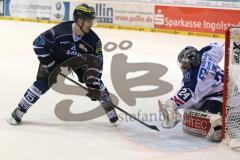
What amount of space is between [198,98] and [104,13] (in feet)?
17.1

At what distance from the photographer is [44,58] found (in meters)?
4.04

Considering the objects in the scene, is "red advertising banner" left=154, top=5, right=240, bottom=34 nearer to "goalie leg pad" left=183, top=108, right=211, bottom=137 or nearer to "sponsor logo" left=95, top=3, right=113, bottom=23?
"sponsor logo" left=95, top=3, right=113, bottom=23

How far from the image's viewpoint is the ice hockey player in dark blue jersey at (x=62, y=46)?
4.00 m

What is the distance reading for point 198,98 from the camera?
3.96 meters

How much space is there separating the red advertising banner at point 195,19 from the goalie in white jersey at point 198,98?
401 cm

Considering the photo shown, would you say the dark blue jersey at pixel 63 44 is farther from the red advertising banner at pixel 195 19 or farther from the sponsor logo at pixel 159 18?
the sponsor logo at pixel 159 18

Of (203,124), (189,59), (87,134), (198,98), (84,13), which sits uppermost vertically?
(84,13)

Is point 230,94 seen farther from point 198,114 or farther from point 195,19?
point 195,19

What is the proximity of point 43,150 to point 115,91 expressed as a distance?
6.15 feet

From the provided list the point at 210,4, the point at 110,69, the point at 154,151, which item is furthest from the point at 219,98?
the point at 210,4

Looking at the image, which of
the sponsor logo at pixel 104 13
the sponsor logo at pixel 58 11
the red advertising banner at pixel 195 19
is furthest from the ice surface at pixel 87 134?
the sponsor logo at pixel 58 11

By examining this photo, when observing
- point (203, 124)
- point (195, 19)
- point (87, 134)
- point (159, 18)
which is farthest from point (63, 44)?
point (159, 18)

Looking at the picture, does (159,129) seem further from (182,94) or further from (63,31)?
(63,31)

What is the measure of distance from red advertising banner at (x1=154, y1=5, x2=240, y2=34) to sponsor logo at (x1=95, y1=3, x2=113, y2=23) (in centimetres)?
76
